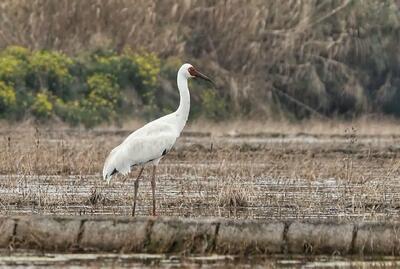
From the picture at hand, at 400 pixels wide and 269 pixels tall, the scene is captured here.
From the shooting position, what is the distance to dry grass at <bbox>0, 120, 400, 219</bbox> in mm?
16375

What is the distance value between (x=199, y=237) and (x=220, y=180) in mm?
7712

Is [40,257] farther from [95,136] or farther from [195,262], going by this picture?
[95,136]

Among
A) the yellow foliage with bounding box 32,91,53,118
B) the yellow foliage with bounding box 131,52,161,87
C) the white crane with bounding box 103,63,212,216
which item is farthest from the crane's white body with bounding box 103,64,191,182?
the yellow foliage with bounding box 131,52,161,87

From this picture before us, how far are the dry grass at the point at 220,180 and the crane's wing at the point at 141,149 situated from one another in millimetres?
528

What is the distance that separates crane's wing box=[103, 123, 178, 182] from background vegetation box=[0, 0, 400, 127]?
67.3 feet

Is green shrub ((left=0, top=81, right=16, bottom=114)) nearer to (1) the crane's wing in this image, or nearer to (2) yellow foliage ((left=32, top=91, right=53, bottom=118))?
(2) yellow foliage ((left=32, top=91, right=53, bottom=118))

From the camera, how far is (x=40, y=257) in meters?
11.9

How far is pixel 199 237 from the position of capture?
12.3 meters

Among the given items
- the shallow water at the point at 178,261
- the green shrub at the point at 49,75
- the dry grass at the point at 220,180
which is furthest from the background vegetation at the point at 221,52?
the shallow water at the point at 178,261

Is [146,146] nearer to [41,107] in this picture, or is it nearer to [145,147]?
[145,147]

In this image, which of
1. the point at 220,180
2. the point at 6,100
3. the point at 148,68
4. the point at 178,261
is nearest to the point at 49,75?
the point at 6,100

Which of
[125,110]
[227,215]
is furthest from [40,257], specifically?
[125,110]

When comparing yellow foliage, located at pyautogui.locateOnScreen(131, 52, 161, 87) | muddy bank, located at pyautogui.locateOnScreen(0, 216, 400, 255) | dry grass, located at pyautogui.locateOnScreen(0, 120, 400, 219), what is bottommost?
dry grass, located at pyautogui.locateOnScreen(0, 120, 400, 219)

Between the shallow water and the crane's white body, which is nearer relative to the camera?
the shallow water
